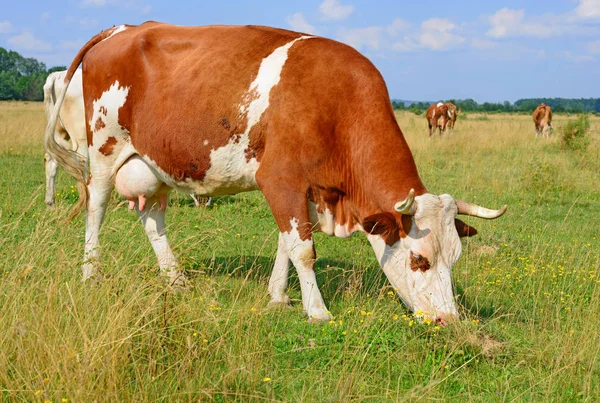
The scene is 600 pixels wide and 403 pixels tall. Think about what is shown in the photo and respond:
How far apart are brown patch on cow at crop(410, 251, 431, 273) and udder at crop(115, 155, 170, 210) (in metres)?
2.73

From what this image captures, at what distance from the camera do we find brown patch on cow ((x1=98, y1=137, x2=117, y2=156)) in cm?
652

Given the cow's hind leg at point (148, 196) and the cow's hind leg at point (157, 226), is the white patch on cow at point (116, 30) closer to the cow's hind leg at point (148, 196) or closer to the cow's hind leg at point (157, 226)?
the cow's hind leg at point (148, 196)

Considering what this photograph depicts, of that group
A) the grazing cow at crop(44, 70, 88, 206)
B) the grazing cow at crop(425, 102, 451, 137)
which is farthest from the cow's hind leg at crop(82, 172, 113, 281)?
the grazing cow at crop(425, 102, 451, 137)

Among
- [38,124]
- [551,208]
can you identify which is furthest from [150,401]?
[38,124]

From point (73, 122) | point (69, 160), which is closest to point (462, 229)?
point (69, 160)

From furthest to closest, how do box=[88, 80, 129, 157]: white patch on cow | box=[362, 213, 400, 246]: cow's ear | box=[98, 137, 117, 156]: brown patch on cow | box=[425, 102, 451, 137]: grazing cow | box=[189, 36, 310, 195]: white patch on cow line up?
box=[425, 102, 451, 137]: grazing cow → box=[98, 137, 117, 156]: brown patch on cow → box=[88, 80, 129, 157]: white patch on cow → box=[189, 36, 310, 195]: white patch on cow → box=[362, 213, 400, 246]: cow's ear

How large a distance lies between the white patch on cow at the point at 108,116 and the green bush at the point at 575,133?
15.1 metres

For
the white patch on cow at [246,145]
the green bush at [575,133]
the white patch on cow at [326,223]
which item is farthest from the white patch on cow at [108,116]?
the green bush at [575,133]

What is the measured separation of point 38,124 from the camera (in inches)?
849

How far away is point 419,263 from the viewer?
4977 mm

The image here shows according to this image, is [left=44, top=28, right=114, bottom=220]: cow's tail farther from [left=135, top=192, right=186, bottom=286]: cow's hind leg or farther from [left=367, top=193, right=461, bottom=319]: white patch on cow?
[left=367, top=193, right=461, bottom=319]: white patch on cow

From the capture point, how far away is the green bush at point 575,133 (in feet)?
60.7

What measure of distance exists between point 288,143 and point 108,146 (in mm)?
2132

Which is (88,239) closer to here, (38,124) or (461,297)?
(461,297)
